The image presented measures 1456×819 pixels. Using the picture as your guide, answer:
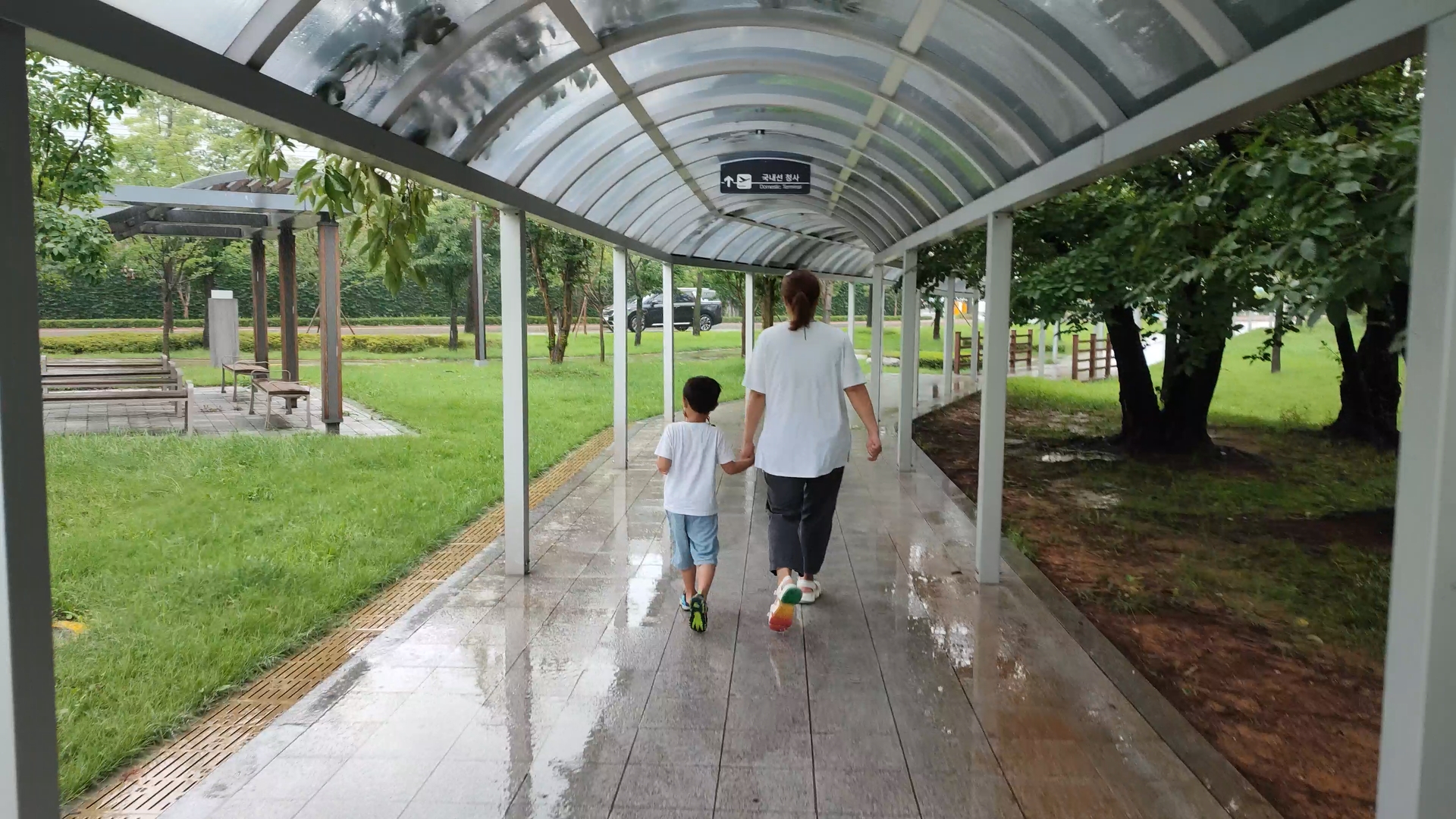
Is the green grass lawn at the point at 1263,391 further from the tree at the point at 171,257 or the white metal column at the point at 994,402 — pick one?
the tree at the point at 171,257

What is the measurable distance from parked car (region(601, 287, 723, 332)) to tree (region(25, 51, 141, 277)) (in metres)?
30.2

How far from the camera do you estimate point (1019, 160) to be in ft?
18.9

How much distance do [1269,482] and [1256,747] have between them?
7.87m

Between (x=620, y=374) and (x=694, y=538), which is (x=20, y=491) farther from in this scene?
(x=620, y=374)

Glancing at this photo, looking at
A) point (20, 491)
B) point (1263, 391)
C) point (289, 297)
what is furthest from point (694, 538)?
point (1263, 391)

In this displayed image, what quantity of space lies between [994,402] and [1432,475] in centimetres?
390

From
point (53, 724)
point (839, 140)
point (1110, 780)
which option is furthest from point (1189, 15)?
point (839, 140)

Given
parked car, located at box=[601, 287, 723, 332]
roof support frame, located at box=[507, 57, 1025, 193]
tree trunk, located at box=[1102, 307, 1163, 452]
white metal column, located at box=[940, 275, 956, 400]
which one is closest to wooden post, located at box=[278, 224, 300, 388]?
white metal column, located at box=[940, 275, 956, 400]

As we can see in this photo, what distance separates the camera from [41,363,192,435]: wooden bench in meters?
12.3

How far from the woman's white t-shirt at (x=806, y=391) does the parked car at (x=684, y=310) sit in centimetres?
3604

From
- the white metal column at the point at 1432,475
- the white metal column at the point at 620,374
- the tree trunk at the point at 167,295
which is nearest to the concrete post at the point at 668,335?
the white metal column at the point at 620,374

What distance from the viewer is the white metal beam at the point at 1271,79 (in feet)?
7.89

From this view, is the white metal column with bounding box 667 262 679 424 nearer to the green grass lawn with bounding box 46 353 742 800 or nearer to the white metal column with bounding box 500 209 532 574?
the green grass lawn with bounding box 46 353 742 800

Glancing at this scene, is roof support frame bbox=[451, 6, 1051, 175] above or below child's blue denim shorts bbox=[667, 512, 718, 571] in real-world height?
above
